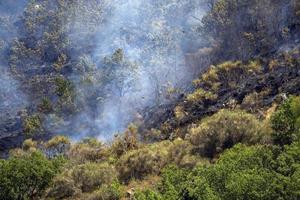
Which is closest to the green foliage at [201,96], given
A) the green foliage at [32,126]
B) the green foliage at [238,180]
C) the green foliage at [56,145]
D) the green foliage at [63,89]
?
the green foliage at [56,145]

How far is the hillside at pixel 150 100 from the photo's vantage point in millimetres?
30062

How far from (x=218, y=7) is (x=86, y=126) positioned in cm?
2646

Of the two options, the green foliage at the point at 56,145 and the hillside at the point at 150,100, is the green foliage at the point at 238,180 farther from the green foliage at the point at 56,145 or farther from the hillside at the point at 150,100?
the green foliage at the point at 56,145

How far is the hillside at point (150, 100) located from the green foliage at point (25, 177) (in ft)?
0.26

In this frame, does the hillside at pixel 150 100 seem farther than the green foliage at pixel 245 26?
No

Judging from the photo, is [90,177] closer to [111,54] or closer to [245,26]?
[245,26]

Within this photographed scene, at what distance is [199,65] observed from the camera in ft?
230

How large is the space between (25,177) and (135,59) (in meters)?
49.1

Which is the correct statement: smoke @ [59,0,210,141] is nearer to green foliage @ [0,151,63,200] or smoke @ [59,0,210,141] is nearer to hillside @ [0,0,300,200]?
hillside @ [0,0,300,200]

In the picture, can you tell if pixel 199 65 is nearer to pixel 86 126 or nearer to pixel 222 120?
pixel 86 126

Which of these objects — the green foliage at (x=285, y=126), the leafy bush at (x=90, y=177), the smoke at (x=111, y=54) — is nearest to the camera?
the green foliage at (x=285, y=126)

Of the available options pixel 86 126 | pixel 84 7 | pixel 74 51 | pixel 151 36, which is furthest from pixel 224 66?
pixel 84 7

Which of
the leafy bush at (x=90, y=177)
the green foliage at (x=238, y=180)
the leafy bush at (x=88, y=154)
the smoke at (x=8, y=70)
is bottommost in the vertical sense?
the green foliage at (x=238, y=180)

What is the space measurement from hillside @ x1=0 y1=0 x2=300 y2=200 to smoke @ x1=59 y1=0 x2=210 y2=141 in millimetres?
207
